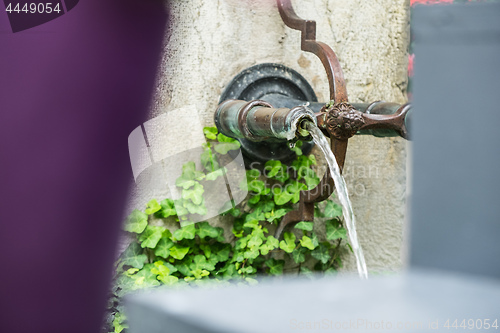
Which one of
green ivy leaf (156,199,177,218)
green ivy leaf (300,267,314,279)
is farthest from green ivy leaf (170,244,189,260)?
green ivy leaf (300,267,314,279)

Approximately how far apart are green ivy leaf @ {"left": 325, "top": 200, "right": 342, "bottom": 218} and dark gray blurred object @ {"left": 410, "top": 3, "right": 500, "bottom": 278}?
5.35 ft

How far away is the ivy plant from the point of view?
1797 mm

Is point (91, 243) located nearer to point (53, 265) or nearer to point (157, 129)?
point (53, 265)

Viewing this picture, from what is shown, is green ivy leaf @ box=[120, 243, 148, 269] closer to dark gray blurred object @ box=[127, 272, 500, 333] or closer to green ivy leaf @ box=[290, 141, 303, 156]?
green ivy leaf @ box=[290, 141, 303, 156]

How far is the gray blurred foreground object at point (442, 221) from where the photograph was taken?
0.33 metres

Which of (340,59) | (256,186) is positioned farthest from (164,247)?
(340,59)

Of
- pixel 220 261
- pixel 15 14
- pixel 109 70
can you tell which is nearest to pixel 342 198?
pixel 220 261

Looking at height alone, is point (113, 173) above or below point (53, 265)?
above

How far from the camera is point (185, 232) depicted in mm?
1850

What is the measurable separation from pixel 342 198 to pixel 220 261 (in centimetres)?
53

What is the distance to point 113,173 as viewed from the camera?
1.54m

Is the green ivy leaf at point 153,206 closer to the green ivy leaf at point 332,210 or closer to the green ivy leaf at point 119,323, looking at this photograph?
the green ivy leaf at point 119,323

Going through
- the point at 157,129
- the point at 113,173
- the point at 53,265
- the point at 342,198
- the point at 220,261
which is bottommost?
the point at 220,261

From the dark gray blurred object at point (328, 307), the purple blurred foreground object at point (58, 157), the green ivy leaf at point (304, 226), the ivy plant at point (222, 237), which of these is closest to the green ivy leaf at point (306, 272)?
the ivy plant at point (222, 237)
